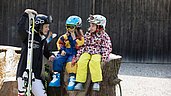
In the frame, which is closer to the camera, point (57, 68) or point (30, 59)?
point (30, 59)

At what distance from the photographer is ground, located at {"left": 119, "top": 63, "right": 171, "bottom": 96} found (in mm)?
6980

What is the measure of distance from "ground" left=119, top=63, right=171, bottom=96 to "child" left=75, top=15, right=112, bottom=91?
211 cm

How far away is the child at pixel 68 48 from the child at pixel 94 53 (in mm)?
104

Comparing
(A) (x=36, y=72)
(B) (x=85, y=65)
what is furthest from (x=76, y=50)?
(A) (x=36, y=72)

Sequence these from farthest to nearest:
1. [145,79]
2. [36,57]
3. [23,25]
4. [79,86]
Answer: [145,79] → [79,86] → [36,57] → [23,25]

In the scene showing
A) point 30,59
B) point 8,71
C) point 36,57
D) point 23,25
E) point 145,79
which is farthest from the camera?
point 145,79

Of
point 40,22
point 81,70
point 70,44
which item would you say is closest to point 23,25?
point 40,22

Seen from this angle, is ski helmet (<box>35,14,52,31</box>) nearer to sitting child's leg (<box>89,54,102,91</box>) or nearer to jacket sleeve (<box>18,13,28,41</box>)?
jacket sleeve (<box>18,13,28,41</box>)

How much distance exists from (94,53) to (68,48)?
0.38 metres

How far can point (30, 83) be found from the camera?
4.25 meters

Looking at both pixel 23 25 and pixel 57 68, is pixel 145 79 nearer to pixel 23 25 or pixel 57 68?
pixel 57 68

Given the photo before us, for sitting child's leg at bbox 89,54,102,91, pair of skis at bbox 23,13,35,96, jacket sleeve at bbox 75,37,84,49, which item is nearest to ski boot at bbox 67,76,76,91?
sitting child's leg at bbox 89,54,102,91

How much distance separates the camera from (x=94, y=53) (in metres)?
4.75

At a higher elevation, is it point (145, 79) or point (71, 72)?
point (71, 72)
